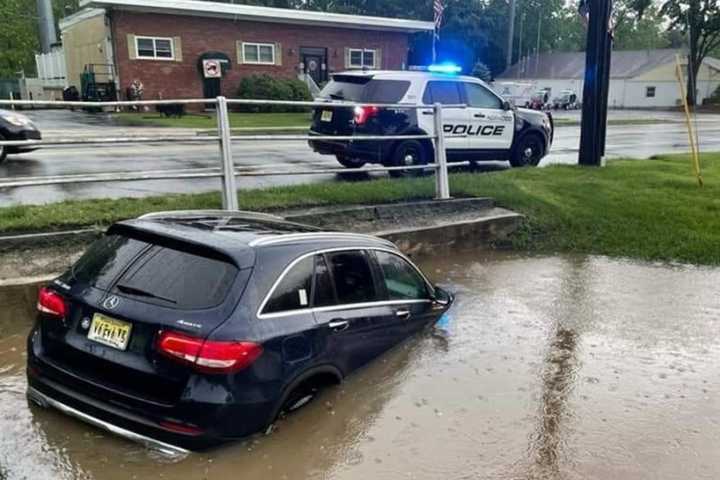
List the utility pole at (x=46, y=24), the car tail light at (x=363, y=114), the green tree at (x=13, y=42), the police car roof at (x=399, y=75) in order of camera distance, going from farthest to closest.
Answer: the green tree at (x=13, y=42) → the utility pole at (x=46, y=24) → the police car roof at (x=399, y=75) → the car tail light at (x=363, y=114)

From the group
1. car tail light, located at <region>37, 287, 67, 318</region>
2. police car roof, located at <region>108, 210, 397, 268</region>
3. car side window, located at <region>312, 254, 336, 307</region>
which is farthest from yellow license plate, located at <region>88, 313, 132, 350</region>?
car side window, located at <region>312, 254, 336, 307</region>

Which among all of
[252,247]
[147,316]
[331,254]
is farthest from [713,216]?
[147,316]

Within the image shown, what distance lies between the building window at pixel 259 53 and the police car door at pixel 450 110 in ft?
62.6

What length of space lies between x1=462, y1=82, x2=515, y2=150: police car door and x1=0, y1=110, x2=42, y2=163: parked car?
8269mm

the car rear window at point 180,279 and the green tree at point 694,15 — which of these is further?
the green tree at point 694,15

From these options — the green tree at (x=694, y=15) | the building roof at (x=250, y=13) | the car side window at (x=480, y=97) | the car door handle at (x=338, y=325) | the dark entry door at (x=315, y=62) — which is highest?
the green tree at (x=694, y=15)

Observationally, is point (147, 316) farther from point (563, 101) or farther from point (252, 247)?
point (563, 101)

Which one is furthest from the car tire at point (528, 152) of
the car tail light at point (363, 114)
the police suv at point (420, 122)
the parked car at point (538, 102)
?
the parked car at point (538, 102)

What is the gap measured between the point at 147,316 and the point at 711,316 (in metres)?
5.92

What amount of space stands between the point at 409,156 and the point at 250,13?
20.3 m

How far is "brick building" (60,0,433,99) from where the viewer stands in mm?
27000

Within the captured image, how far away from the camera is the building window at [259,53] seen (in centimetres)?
3016

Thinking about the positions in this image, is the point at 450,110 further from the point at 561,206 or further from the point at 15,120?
the point at 15,120

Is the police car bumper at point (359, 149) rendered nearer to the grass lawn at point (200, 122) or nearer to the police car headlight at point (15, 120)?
the police car headlight at point (15, 120)
